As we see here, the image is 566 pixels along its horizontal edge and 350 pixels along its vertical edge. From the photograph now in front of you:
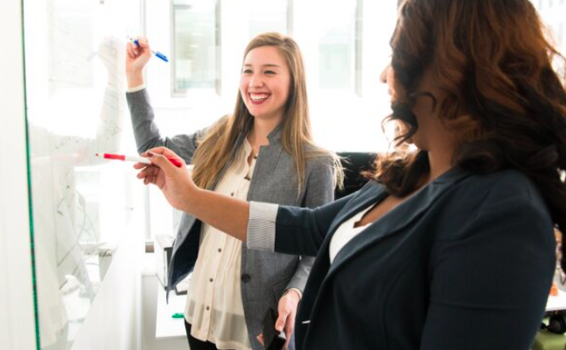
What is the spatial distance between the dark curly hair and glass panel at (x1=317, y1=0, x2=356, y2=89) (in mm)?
2630

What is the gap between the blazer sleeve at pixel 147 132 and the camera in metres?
1.62

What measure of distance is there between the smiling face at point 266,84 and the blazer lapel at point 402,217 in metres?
0.87

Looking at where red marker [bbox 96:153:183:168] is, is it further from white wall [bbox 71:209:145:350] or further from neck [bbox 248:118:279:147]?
neck [bbox 248:118:279:147]

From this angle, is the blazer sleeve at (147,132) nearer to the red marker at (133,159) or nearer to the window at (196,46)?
the red marker at (133,159)

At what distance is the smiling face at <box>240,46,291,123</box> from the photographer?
158 cm

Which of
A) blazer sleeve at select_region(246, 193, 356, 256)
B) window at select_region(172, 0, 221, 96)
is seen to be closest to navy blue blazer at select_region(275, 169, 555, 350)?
blazer sleeve at select_region(246, 193, 356, 256)

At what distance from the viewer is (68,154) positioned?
0.76 m

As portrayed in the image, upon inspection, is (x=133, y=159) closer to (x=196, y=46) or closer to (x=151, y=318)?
(x=151, y=318)

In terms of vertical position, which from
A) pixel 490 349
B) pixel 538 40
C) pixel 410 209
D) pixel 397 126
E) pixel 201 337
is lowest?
pixel 201 337

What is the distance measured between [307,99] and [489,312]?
1.13 meters

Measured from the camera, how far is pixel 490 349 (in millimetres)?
604

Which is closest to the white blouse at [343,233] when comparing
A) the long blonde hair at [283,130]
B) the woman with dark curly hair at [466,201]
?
the woman with dark curly hair at [466,201]

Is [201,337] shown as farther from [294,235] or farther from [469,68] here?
[469,68]

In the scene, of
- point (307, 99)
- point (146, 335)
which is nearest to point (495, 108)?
point (307, 99)
